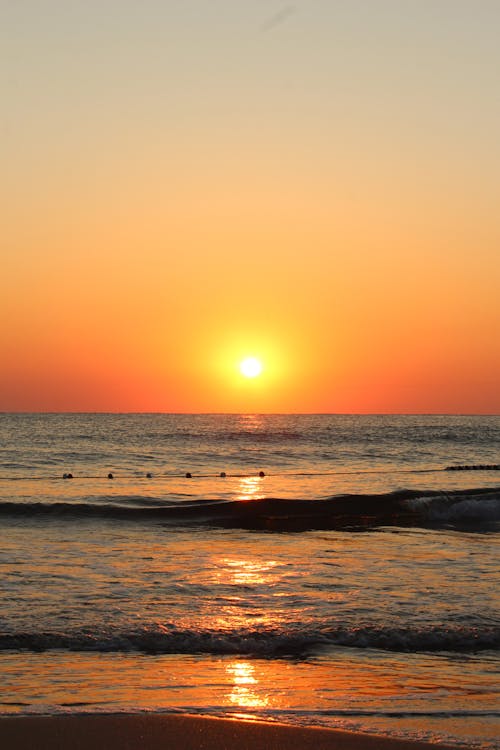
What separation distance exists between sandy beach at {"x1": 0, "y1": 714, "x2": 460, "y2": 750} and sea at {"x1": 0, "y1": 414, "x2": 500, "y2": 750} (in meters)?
0.27

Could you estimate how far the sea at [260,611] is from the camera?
7.68 m

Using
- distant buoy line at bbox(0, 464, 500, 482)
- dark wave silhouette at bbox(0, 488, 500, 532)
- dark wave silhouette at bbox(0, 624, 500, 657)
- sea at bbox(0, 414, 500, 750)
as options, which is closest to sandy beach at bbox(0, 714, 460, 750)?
sea at bbox(0, 414, 500, 750)

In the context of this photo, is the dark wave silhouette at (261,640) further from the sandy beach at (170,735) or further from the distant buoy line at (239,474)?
the distant buoy line at (239,474)

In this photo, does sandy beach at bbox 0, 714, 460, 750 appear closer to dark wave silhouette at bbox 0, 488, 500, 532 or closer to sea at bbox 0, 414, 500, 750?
sea at bbox 0, 414, 500, 750

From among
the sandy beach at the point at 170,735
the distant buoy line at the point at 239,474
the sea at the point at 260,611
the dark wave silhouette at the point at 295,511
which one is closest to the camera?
the sandy beach at the point at 170,735

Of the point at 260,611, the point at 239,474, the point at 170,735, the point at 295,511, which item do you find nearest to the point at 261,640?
the point at 260,611

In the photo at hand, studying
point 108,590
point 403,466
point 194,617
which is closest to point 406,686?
point 194,617

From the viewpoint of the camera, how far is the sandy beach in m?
6.39

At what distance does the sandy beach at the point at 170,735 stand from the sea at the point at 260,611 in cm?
27

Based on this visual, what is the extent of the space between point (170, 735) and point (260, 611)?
5.07 metres

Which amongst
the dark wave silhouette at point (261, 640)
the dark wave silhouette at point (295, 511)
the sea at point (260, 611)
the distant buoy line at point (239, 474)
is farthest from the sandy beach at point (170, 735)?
the distant buoy line at point (239, 474)

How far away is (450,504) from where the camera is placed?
2708 centimetres

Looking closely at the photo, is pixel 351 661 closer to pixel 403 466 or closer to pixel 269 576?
A: pixel 269 576

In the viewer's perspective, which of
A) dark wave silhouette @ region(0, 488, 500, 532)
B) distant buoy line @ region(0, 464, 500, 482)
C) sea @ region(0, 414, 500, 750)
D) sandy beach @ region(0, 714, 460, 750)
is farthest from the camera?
distant buoy line @ region(0, 464, 500, 482)
